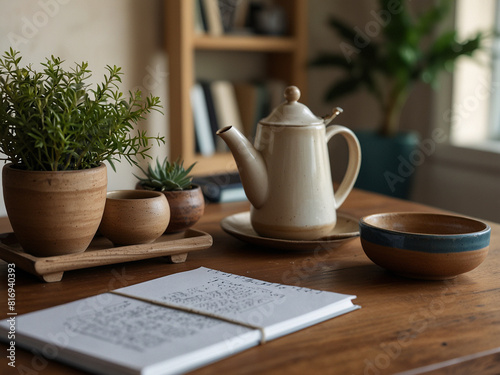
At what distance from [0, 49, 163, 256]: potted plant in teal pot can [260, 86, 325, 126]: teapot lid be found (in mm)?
270

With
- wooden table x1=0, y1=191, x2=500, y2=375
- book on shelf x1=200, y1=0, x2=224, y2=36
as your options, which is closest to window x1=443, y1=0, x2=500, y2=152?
book on shelf x1=200, y1=0, x2=224, y2=36

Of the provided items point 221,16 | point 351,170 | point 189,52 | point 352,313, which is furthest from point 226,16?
point 352,313

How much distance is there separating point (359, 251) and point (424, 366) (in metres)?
0.42

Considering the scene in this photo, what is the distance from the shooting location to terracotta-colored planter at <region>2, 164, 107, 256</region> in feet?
2.50

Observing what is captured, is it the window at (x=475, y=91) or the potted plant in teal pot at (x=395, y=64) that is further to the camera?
the window at (x=475, y=91)

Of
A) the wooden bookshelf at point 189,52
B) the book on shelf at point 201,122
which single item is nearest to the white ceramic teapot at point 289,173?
the wooden bookshelf at point 189,52

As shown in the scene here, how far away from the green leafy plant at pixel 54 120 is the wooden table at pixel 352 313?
0.17 m

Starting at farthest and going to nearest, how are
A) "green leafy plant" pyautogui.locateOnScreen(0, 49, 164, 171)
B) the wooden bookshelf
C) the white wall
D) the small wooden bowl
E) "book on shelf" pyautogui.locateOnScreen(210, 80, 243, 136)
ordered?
"book on shelf" pyautogui.locateOnScreen(210, 80, 243, 136), the wooden bookshelf, the white wall, the small wooden bowl, "green leafy plant" pyautogui.locateOnScreen(0, 49, 164, 171)

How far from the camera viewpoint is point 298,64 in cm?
291

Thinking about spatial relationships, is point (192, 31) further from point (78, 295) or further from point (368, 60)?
point (78, 295)

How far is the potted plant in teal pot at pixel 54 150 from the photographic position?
2.47 ft

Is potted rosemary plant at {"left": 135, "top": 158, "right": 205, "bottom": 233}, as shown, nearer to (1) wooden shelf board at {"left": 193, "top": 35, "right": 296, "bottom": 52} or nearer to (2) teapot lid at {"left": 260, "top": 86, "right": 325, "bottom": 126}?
(2) teapot lid at {"left": 260, "top": 86, "right": 325, "bottom": 126}

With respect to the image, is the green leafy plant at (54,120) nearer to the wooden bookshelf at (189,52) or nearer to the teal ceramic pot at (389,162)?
the wooden bookshelf at (189,52)

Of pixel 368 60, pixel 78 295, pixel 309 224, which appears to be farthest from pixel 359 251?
pixel 368 60
